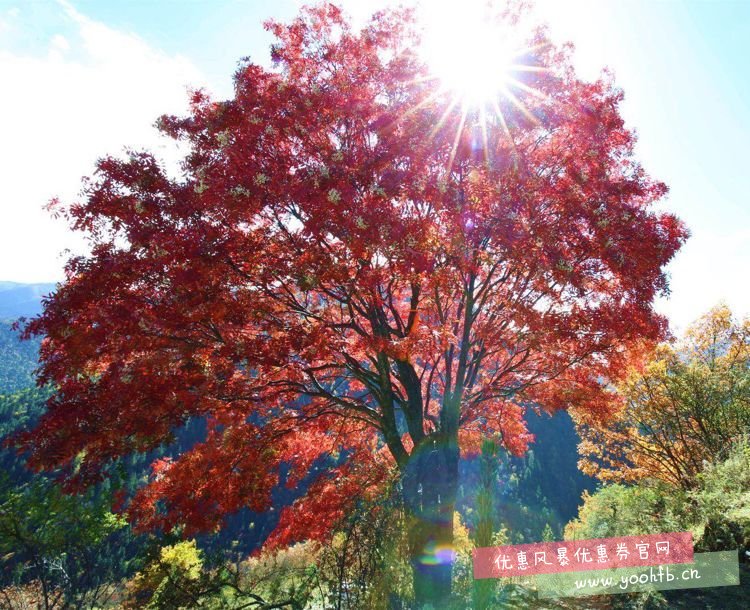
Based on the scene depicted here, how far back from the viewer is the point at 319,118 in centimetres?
605

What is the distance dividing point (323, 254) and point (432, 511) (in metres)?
4.50

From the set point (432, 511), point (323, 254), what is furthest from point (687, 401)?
point (323, 254)

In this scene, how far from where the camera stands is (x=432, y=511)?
6836 mm

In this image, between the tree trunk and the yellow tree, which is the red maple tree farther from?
the yellow tree

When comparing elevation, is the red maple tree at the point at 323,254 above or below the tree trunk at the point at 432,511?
above

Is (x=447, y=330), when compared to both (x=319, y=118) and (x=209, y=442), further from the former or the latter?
(x=209, y=442)

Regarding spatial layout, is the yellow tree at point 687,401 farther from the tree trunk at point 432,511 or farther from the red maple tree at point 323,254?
the red maple tree at point 323,254

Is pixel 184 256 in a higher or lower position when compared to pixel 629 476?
higher

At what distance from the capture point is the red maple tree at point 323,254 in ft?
17.3

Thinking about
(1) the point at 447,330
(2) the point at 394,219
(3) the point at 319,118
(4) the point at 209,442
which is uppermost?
(3) the point at 319,118

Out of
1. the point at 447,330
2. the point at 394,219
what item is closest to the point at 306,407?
the point at 447,330

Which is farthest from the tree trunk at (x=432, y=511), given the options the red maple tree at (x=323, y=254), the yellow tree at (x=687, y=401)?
the yellow tree at (x=687, y=401)

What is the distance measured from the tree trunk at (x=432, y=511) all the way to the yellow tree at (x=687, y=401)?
4.99 m

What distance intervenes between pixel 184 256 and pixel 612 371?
24.8ft
